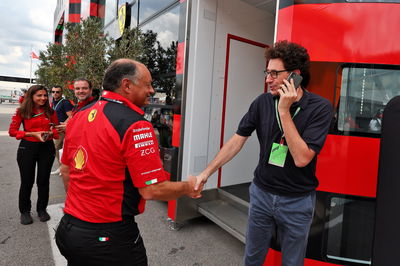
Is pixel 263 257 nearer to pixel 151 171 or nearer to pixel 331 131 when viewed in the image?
pixel 331 131

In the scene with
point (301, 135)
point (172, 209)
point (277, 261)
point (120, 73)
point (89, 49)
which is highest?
point (89, 49)

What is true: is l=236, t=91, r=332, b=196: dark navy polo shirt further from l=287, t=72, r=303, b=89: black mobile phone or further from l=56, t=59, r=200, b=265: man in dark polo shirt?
l=56, t=59, r=200, b=265: man in dark polo shirt

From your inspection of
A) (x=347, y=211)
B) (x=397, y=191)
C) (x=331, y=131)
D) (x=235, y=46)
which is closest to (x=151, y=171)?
Answer: (x=397, y=191)

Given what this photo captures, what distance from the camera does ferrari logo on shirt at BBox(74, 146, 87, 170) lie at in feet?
4.44

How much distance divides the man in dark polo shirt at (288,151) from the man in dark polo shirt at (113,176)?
0.62 meters

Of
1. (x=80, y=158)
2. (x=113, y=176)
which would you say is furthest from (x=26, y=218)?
(x=113, y=176)

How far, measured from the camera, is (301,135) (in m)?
1.62

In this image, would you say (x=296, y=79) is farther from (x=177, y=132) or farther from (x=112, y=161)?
(x=177, y=132)

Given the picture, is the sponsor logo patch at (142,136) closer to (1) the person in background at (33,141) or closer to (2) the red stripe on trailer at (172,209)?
(2) the red stripe on trailer at (172,209)

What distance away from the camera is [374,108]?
1.92 m

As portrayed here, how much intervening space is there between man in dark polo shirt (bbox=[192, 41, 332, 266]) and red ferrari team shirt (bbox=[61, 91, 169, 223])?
72 centimetres

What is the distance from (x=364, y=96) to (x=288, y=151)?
30.3 inches

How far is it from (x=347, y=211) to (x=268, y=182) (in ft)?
2.42

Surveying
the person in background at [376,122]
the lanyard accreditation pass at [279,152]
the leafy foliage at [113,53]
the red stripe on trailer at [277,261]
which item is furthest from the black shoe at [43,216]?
the person in background at [376,122]
